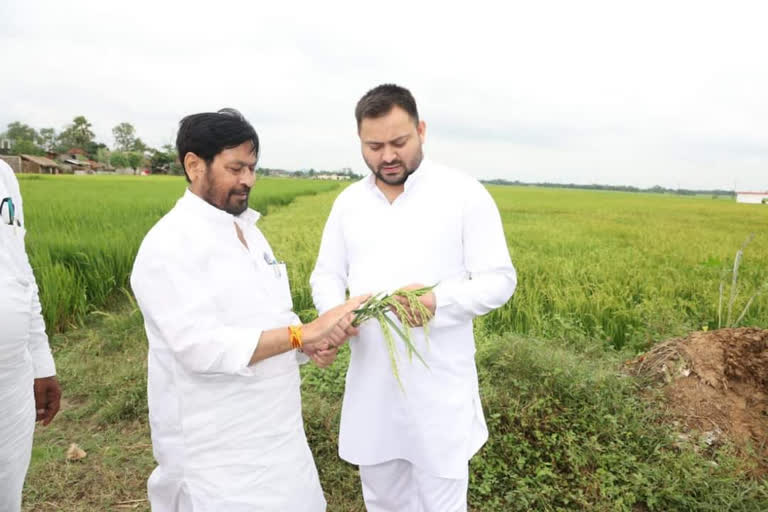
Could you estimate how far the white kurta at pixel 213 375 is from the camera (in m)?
1.39

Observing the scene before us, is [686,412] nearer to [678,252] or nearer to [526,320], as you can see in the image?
[526,320]

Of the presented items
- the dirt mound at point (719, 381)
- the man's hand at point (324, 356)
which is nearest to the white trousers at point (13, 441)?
the man's hand at point (324, 356)

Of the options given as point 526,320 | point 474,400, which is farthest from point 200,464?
point 526,320

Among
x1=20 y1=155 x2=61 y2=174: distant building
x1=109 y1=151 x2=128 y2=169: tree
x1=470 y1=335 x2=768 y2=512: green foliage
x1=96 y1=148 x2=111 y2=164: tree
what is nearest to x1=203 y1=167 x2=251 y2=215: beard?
x1=470 y1=335 x2=768 y2=512: green foliage

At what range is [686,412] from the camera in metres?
3.06

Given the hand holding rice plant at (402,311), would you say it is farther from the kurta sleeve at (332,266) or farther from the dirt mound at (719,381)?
the dirt mound at (719,381)

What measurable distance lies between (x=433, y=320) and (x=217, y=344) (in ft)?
2.74

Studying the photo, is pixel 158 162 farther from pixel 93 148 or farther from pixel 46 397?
pixel 46 397

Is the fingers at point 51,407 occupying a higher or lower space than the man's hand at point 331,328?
lower

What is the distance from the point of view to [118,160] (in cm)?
6906

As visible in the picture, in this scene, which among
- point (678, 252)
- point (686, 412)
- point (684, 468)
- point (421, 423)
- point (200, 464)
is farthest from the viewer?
point (678, 252)

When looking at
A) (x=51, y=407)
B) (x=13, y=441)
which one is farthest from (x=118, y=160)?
(x=13, y=441)

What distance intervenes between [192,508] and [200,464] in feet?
0.57

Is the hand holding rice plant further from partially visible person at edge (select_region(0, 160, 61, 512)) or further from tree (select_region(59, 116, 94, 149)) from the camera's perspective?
tree (select_region(59, 116, 94, 149))
